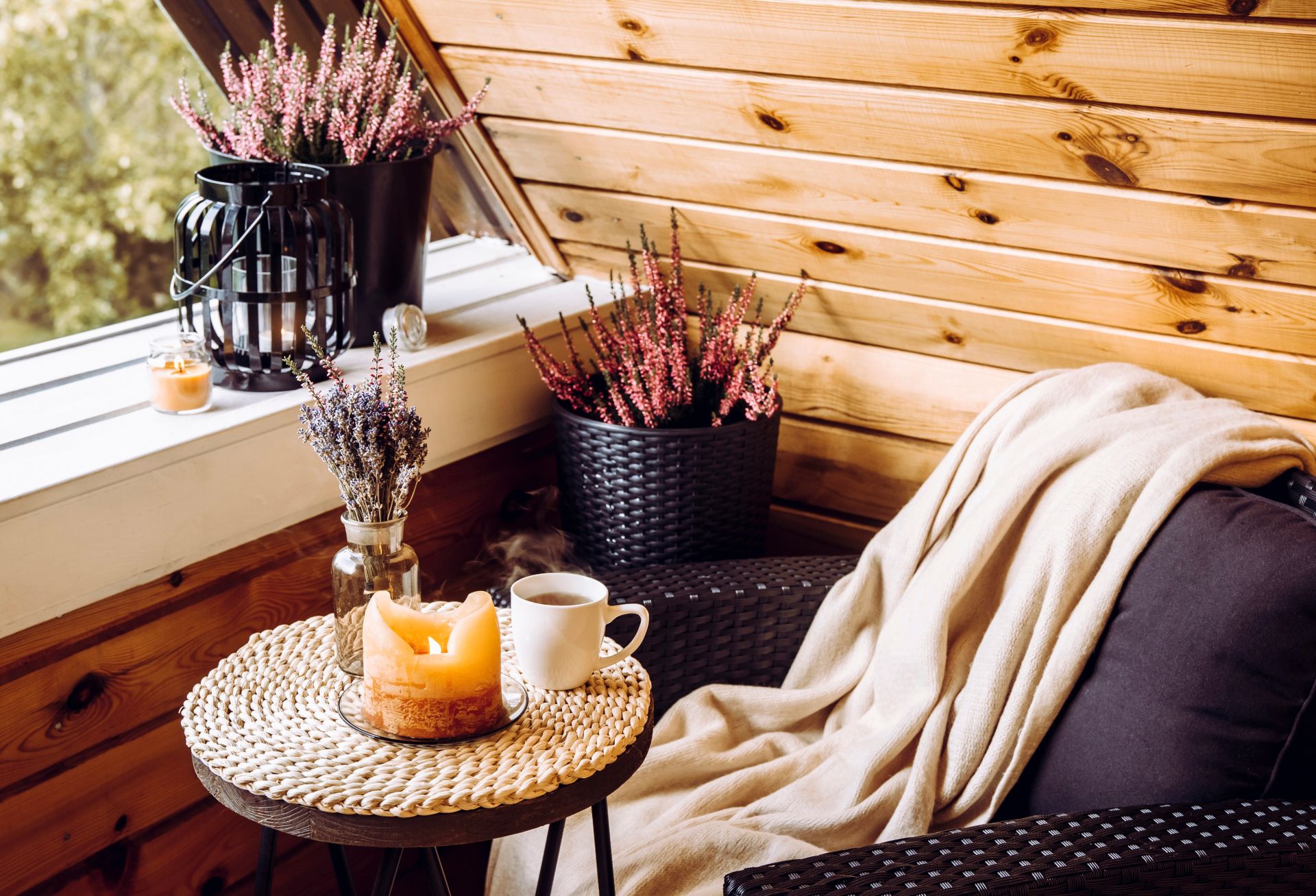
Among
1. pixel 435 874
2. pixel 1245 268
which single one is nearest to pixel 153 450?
pixel 435 874

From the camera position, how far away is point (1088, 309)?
5.38ft

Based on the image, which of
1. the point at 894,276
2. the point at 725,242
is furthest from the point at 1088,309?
the point at 725,242

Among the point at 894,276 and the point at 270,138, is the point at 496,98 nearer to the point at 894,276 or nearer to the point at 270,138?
the point at 270,138

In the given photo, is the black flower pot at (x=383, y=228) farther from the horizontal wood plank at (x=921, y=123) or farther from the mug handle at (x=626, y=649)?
the mug handle at (x=626, y=649)

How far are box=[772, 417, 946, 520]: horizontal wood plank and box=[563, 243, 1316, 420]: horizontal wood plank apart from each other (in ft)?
0.40

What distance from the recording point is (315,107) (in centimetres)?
164

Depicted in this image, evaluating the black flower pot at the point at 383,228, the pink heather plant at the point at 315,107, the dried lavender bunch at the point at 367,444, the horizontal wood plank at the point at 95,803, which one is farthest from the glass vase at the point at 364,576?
the pink heather plant at the point at 315,107

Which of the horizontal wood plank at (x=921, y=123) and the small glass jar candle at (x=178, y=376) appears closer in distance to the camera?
the horizontal wood plank at (x=921, y=123)

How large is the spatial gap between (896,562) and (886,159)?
0.55m

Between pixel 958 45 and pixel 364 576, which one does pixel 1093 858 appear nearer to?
pixel 364 576

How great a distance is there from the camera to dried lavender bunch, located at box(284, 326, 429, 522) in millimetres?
1093

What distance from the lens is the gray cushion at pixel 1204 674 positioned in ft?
3.68

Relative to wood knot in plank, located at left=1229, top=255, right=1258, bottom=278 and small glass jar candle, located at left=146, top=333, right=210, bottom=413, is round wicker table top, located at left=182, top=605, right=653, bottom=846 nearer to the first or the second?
small glass jar candle, located at left=146, top=333, right=210, bottom=413

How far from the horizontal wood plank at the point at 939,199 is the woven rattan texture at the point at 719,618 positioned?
53 cm
